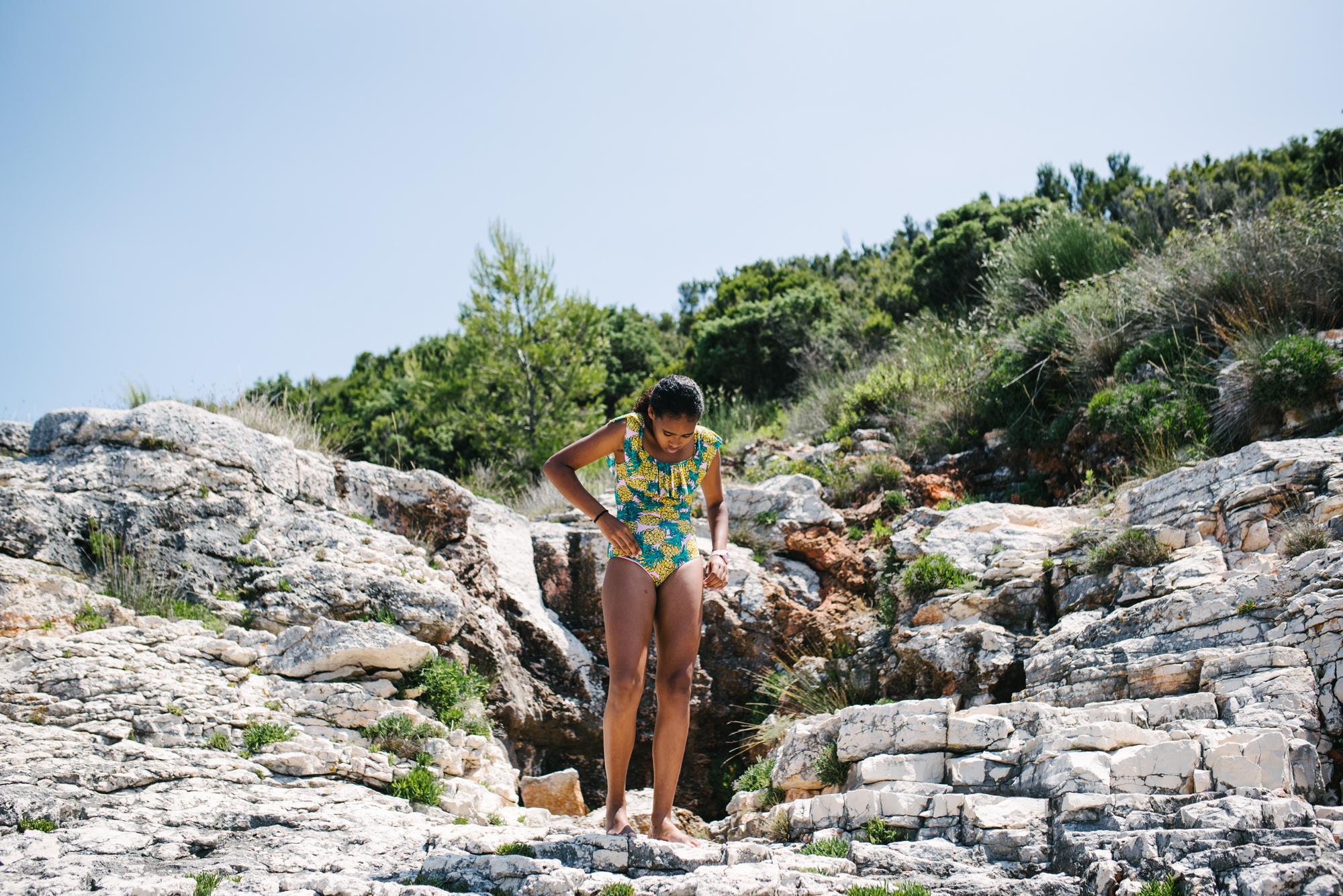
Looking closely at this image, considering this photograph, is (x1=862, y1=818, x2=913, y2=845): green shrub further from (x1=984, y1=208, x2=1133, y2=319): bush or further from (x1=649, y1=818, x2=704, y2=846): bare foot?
(x1=984, y1=208, x2=1133, y2=319): bush

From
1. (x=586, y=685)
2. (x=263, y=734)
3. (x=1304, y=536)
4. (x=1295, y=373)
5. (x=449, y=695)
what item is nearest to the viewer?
(x=263, y=734)

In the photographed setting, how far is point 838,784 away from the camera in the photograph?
5.01 meters

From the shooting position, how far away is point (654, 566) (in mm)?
3896

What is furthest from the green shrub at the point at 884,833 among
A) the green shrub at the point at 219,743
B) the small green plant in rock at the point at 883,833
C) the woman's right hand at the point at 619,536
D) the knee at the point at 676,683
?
the green shrub at the point at 219,743

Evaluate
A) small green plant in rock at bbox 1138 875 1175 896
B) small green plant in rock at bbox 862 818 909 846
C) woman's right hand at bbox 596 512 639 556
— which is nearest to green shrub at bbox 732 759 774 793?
small green plant in rock at bbox 862 818 909 846

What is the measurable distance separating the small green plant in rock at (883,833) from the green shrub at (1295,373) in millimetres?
5163

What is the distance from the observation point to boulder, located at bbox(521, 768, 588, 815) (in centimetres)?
601

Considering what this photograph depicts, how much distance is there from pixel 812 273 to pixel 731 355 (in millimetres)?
5551

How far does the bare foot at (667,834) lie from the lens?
3740 millimetres

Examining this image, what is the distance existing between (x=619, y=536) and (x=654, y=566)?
0.24 meters

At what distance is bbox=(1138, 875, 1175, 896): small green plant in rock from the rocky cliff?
7 cm

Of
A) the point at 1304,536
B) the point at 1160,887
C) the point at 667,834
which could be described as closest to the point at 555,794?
the point at 667,834

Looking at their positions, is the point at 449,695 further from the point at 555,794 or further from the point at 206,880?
the point at 206,880

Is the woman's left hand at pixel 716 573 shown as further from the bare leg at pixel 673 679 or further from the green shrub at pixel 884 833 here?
the green shrub at pixel 884 833
